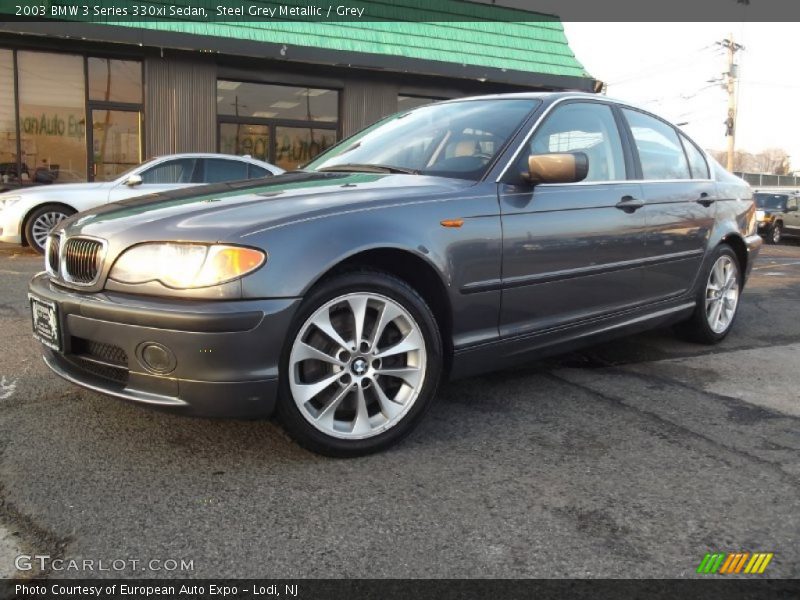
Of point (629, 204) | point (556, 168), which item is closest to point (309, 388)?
point (556, 168)

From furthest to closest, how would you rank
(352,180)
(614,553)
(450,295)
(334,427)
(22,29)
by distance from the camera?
(22,29)
(352,180)
(450,295)
(334,427)
(614,553)

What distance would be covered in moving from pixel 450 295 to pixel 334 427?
29.4 inches

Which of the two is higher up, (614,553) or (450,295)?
(450,295)

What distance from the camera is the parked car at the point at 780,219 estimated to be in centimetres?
1950

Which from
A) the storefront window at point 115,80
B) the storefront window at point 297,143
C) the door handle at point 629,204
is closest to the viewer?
the door handle at point 629,204

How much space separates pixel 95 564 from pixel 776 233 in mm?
21574

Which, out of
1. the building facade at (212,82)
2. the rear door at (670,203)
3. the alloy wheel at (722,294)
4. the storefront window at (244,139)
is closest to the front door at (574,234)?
the rear door at (670,203)

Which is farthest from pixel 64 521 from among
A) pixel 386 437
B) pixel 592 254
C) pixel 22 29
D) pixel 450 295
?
pixel 22 29

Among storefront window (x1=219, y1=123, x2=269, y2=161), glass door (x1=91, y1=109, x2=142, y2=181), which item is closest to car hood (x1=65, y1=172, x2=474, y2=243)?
glass door (x1=91, y1=109, x2=142, y2=181)

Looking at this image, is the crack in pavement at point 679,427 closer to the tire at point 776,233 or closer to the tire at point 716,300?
the tire at point 716,300

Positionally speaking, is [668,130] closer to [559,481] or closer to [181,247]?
[559,481]

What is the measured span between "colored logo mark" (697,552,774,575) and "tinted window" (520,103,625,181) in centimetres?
205

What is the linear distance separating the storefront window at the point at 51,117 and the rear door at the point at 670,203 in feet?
37.1

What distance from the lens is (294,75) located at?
13984 millimetres
